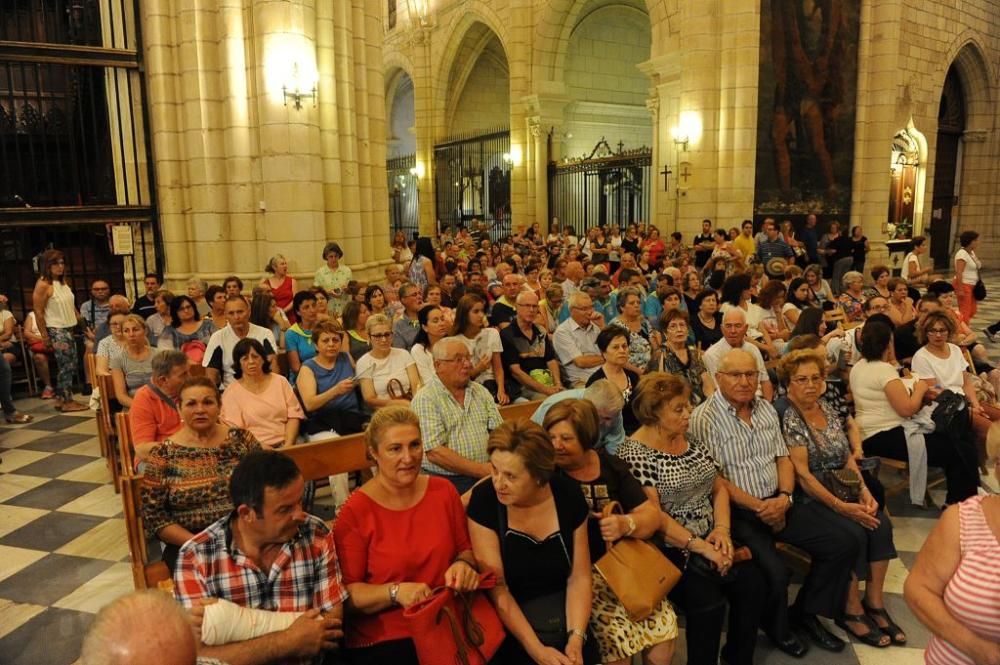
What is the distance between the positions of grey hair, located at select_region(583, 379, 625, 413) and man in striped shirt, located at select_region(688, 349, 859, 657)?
460 millimetres

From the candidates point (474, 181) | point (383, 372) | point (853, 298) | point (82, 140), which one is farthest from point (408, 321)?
point (474, 181)

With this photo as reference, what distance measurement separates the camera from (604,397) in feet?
11.4

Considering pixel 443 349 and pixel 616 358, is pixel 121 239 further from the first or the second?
pixel 616 358

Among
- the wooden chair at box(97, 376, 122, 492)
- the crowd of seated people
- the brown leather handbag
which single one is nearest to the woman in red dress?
the crowd of seated people

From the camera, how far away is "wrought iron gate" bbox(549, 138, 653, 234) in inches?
639

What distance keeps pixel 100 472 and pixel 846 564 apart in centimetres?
524

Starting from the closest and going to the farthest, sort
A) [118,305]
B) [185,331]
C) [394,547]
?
[394,547]
[185,331]
[118,305]

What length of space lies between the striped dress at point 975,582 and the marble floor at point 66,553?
126 centimetres

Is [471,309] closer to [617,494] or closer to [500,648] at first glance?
[617,494]

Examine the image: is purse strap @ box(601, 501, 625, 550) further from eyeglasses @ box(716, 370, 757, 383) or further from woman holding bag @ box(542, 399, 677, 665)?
eyeglasses @ box(716, 370, 757, 383)

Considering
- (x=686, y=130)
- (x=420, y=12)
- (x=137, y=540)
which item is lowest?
(x=137, y=540)

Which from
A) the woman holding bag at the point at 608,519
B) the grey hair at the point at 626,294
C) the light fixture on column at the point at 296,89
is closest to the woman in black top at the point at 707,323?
the grey hair at the point at 626,294

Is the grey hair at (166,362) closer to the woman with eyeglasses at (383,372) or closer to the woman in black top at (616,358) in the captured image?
the woman with eyeglasses at (383,372)

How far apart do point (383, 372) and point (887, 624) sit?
3.18 m
